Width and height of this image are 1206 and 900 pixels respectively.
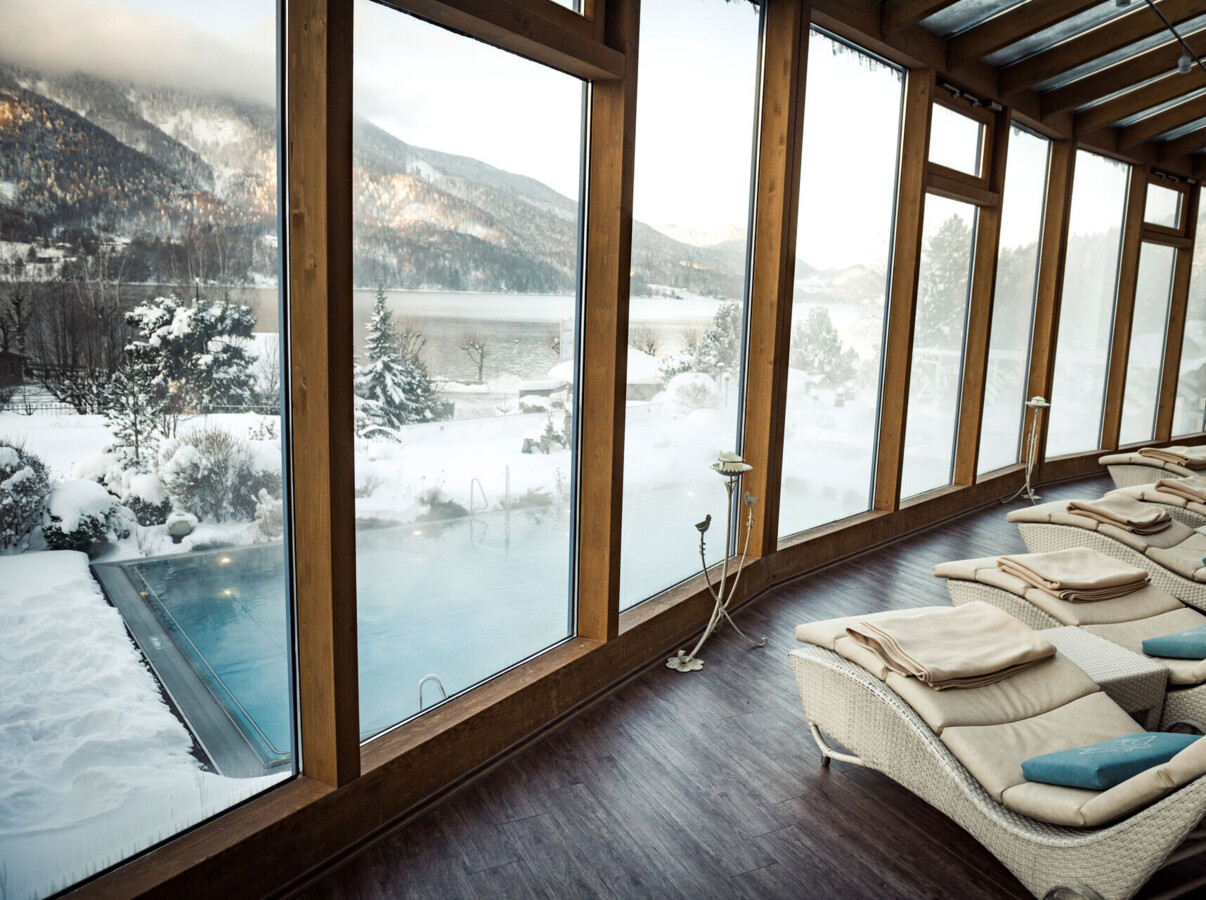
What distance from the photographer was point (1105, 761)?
2.11 meters

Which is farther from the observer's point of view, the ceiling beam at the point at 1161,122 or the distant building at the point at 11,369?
the ceiling beam at the point at 1161,122

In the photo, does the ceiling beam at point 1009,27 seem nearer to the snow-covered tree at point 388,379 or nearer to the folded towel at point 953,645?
the folded towel at point 953,645

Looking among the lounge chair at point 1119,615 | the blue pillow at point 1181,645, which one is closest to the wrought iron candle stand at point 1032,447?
the lounge chair at point 1119,615

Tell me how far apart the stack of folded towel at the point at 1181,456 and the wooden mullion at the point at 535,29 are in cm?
539

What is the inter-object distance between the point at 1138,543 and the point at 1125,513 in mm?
286

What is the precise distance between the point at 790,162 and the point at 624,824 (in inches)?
130

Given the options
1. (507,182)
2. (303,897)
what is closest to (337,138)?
(507,182)

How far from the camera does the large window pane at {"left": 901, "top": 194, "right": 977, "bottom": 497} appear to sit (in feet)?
19.7

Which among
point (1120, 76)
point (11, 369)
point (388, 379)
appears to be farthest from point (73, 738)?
point (1120, 76)

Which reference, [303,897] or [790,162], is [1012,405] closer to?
[790,162]

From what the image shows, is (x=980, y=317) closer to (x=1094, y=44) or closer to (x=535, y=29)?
(x=1094, y=44)

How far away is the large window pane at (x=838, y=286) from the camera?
189 inches

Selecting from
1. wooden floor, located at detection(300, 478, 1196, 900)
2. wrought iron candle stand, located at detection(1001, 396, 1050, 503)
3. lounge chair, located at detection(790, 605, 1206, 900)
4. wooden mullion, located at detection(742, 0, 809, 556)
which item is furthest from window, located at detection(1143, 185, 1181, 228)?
wooden floor, located at detection(300, 478, 1196, 900)

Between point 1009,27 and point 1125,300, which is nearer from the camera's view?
point 1009,27
